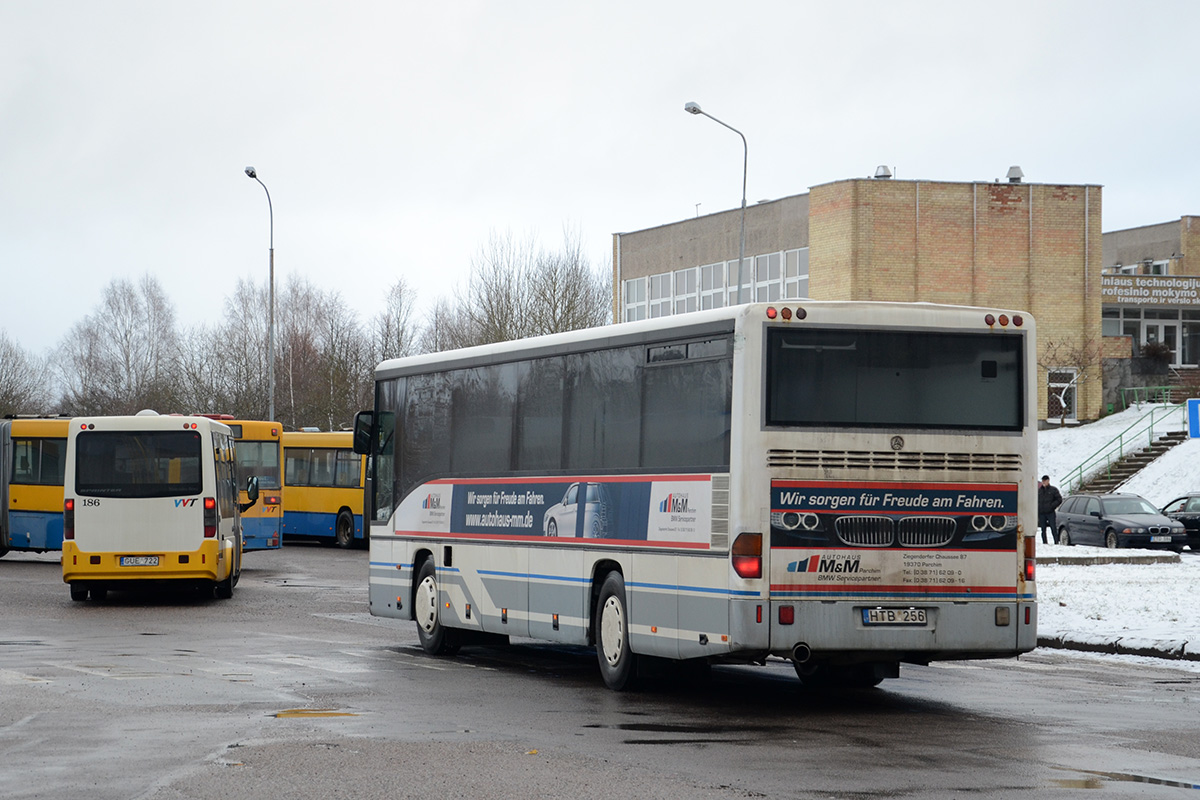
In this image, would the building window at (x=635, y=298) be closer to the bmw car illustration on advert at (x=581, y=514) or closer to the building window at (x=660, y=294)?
the building window at (x=660, y=294)

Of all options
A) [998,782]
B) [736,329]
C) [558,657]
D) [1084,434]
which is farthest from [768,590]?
[1084,434]

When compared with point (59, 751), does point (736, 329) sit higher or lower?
higher

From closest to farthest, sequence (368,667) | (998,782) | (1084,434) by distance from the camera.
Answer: (998,782)
(368,667)
(1084,434)

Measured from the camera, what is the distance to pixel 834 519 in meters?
11.7

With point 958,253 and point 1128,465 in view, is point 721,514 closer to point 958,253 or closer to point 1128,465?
point 1128,465

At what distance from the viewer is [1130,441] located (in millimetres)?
55781

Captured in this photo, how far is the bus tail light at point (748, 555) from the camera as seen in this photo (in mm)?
11562

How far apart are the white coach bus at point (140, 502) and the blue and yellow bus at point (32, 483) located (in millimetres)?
9981

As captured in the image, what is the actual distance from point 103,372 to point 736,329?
8799cm

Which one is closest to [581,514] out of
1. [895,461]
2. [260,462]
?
[895,461]

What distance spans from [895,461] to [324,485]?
104ft

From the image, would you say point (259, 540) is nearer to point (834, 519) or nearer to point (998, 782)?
point (834, 519)

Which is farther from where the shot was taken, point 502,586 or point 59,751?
point 502,586

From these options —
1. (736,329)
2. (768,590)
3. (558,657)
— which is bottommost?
(558,657)
